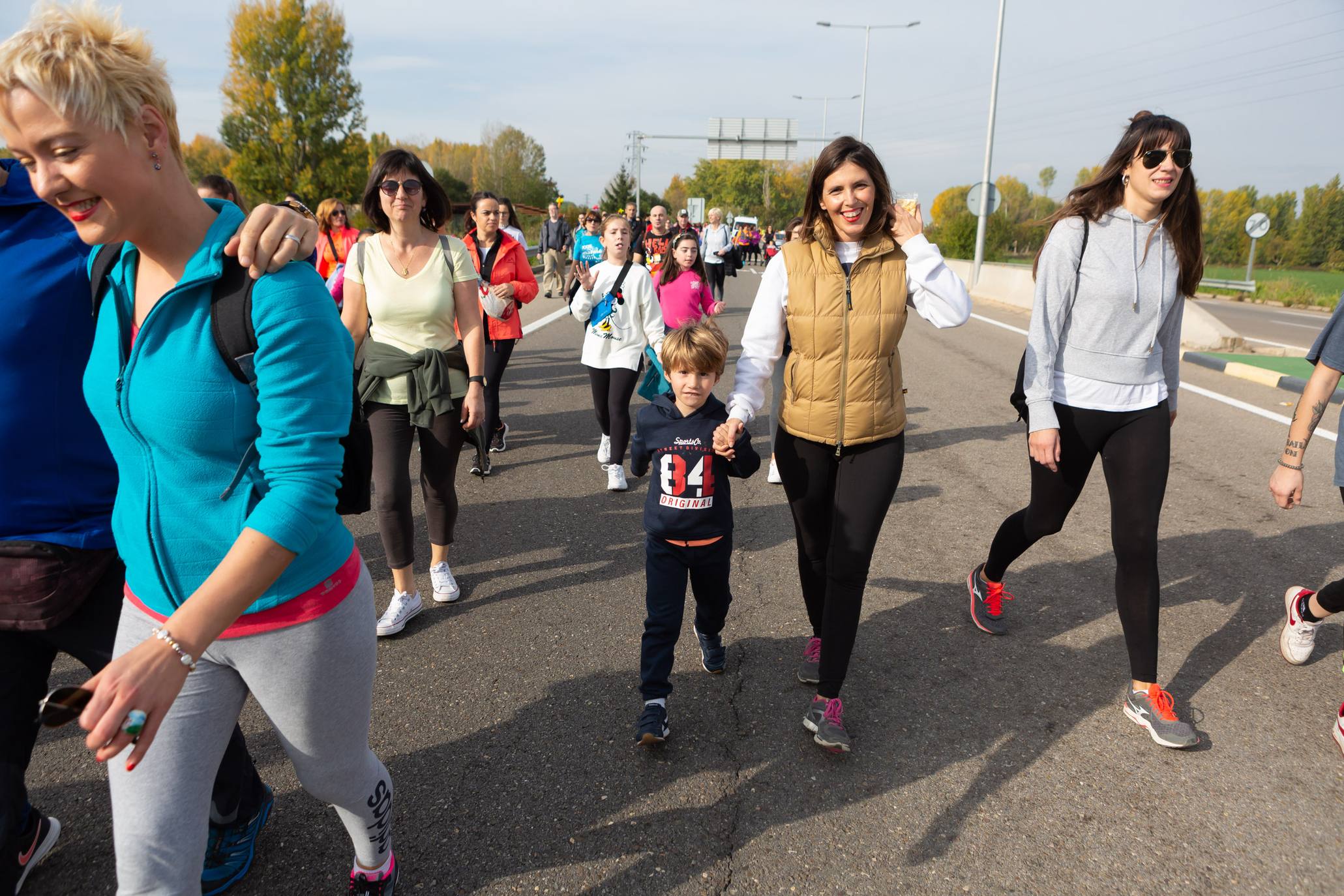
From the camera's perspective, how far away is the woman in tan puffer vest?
115 inches

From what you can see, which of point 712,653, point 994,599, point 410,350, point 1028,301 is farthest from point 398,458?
point 1028,301

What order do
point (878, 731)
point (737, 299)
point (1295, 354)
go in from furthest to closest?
point (737, 299)
point (1295, 354)
point (878, 731)

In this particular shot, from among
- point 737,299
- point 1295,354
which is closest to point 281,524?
point 1295,354

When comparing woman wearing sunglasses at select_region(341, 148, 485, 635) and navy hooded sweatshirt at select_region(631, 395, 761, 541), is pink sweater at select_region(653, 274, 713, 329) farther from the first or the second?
navy hooded sweatshirt at select_region(631, 395, 761, 541)

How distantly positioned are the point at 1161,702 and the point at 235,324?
3.22 metres

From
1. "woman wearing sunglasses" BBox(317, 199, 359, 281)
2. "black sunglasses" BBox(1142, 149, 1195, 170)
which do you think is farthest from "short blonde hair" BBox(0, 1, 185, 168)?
"woman wearing sunglasses" BBox(317, 199, 359, 281)

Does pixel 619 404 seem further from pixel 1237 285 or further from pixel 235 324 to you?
pixel 1237 285

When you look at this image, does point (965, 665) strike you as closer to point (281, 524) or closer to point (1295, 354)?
point (281, 524)

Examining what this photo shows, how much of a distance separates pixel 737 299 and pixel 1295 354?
12.2 meters

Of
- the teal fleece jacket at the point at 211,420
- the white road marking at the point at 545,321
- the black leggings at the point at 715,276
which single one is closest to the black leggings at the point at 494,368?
the teal fleece jacket at the point at 211,420

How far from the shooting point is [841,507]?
3039mm

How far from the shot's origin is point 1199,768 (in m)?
2.94

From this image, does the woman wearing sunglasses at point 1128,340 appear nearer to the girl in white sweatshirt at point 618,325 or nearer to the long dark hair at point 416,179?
the long dark hair at point 416,179

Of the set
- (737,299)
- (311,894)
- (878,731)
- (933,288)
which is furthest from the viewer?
(737,299)
